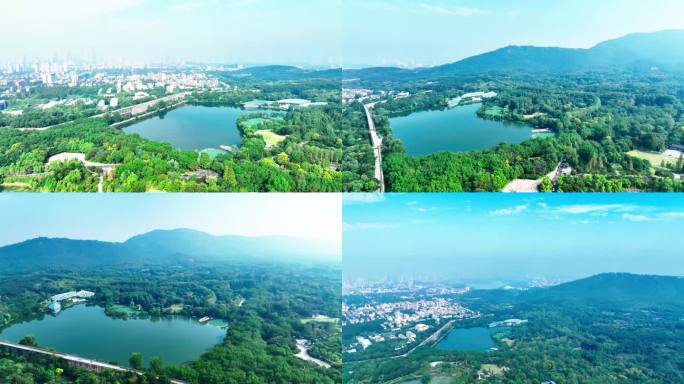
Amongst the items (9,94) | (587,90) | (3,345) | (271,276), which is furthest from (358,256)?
(9,94)

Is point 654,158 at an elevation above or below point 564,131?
below

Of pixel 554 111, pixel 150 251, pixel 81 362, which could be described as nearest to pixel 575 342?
pixel 554 111

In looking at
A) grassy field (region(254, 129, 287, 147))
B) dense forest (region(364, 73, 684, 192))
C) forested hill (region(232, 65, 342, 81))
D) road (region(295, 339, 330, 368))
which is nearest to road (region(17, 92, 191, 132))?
forested hill (region(232, 65, 342, 81))

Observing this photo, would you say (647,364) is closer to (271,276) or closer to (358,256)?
(358,256)

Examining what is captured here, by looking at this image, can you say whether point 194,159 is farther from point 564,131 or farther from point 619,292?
point 619,292

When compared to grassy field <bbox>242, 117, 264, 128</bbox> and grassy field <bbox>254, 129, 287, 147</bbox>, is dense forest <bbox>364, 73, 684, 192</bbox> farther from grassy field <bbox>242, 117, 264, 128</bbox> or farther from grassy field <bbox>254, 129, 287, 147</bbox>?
grassy field <bbox>242, 117, 264, 128</bbox>

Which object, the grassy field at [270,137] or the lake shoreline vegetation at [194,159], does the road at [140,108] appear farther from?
the grassy field at [270,137]
